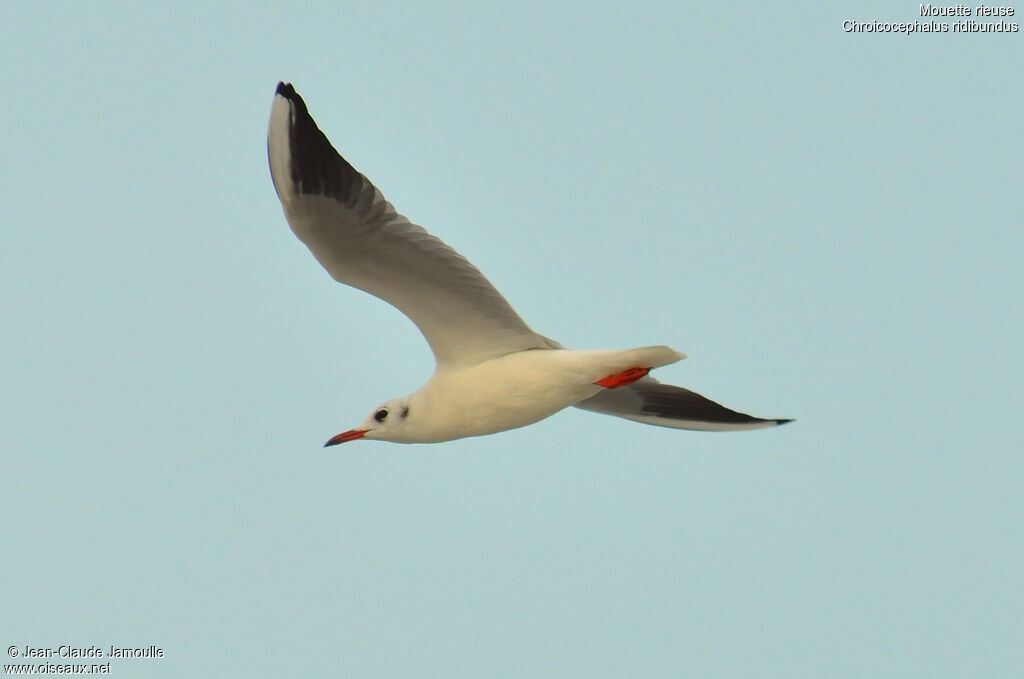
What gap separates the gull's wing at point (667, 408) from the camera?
11258 mm

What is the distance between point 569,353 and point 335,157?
76.3 inches

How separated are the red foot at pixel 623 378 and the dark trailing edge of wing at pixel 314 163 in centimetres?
199

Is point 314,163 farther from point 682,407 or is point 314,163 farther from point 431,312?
point 682,407

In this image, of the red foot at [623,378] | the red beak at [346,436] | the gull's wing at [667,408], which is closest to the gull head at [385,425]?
the red beak at [346,436]

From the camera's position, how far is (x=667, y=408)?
11391 mm

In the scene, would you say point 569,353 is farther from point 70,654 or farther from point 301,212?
point 70,654

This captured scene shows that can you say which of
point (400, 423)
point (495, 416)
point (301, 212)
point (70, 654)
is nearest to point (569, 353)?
point (495, 416)

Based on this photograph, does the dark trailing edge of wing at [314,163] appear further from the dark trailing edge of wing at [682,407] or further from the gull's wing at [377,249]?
the dark trailing edge of wing at [682,407]

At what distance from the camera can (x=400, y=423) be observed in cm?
1024

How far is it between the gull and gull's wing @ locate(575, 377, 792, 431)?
126cm

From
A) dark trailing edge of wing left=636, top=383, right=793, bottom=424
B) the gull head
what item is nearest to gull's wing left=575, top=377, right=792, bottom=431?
dark trailing edge of wing left=636, top=383, right=793, bottom=424

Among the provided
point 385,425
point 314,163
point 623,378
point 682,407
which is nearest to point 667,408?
point 682,407

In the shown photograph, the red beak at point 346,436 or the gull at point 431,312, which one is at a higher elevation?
the gull at point 431,312

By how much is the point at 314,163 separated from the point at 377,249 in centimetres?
66
